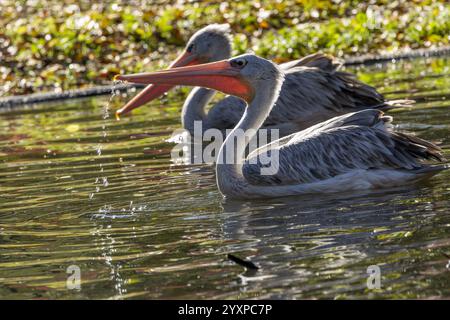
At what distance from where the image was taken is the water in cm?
479

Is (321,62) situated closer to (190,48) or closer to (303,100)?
(303,100)

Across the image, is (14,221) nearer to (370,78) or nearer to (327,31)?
(370,78)

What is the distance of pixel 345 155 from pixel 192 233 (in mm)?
1545

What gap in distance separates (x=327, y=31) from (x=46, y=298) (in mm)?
10805

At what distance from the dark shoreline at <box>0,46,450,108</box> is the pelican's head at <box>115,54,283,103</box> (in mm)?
6696

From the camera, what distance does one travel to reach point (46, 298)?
16.0ft

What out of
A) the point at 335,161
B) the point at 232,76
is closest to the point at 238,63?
the point at 232,76

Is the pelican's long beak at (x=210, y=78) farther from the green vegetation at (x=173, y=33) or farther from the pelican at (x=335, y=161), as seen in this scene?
the green vegetation at (x=173, y=33)

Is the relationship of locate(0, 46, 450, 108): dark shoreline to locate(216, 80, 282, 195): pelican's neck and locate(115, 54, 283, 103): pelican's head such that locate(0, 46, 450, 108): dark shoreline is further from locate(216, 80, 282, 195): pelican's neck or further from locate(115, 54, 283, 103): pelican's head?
locate(216, 80, 282, 195): pelican's neck

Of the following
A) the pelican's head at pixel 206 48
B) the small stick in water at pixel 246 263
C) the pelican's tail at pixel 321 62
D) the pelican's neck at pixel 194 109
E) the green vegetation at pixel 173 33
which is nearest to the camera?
the small stick in water at pixel 246 263

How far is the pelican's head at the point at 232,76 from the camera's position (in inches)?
290

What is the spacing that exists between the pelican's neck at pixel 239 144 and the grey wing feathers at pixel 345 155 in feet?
0.32

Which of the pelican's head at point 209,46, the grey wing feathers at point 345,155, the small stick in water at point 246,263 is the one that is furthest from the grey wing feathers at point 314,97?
the small stick in water at point 246,263

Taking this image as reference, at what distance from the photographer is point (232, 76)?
748 cm
